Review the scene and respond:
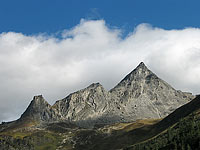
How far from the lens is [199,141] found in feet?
Answer: 640

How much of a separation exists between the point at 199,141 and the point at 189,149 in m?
11.1

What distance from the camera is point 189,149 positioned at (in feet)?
618
